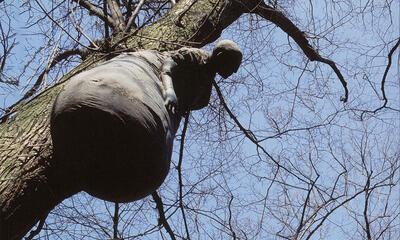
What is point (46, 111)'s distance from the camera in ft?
7.82

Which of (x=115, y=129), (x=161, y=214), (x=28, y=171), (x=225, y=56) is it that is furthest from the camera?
(x=161, y=214)

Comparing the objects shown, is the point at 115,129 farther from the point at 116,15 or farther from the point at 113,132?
the point at 116,15

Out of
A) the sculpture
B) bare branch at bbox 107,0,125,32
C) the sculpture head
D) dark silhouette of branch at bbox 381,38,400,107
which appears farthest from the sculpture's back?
dark silhouette of branch at bbox 381,38,400,107

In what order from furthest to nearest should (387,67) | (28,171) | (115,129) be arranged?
(387,67) → (28,171) → (115,129)

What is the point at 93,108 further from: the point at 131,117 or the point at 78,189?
the point at 78,189

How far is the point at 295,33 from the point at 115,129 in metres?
3.04

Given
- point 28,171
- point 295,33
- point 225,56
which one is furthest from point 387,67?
point 28,171

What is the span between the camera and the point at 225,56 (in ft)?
8.80

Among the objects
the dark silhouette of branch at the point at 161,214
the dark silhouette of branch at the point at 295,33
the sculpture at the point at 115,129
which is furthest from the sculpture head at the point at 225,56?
the dark silhouette of branch at the point at 295,33

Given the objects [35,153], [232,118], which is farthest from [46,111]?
[232,118]

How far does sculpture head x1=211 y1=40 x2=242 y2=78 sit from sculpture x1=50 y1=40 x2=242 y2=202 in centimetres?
45

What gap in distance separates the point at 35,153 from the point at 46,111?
→ 287 millimetres

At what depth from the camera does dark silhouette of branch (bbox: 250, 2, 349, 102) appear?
4.38 metres

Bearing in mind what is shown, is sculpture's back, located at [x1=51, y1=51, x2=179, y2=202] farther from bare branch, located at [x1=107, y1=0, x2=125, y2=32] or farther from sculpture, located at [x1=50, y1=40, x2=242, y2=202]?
bare branch, located at [x1=107, y1=0, x2=125, y2=32]
